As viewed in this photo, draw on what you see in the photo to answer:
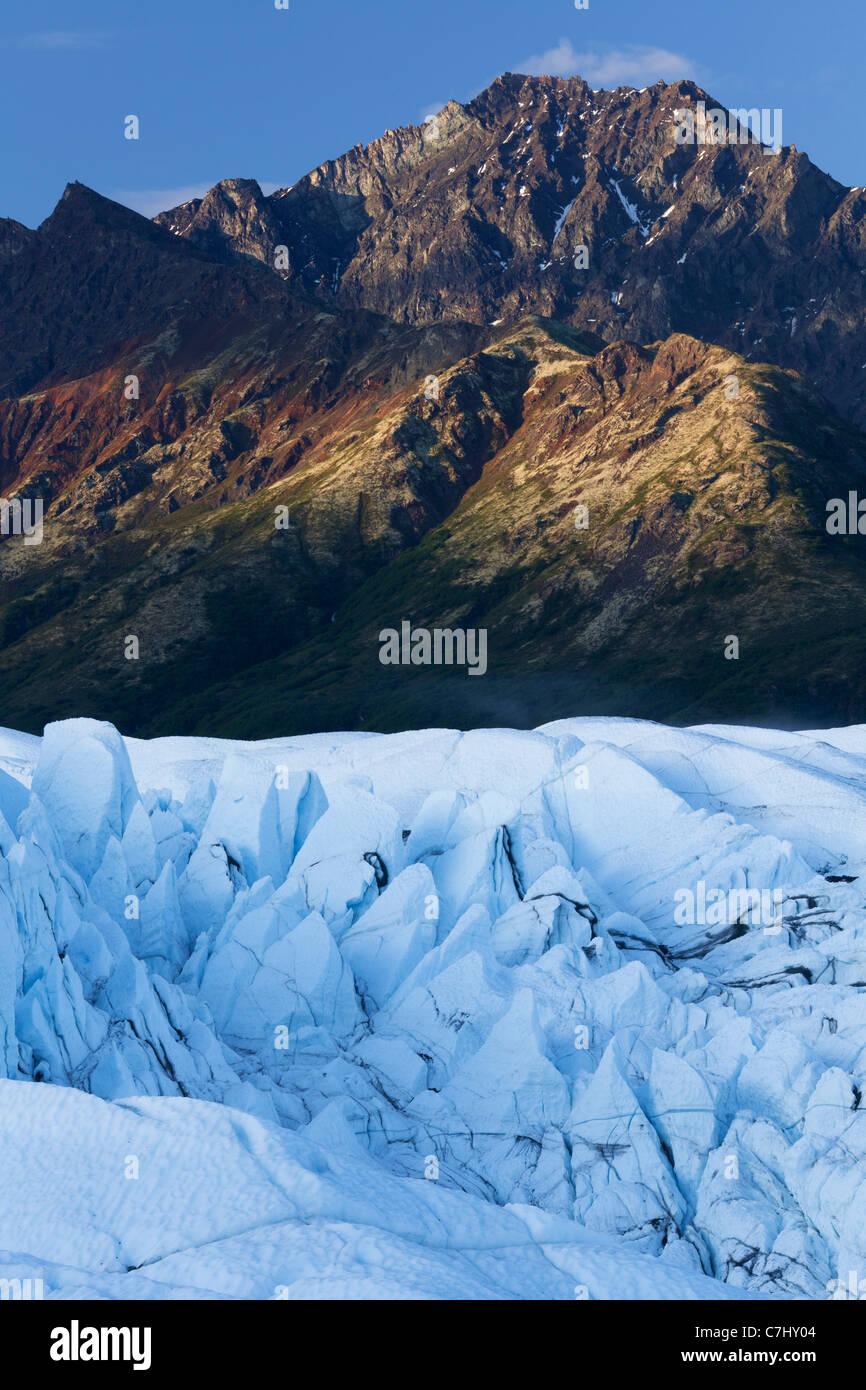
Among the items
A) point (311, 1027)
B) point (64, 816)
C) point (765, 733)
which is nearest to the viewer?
point (311, 1027)

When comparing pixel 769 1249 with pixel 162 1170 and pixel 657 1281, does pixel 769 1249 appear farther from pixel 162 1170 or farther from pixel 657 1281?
pixel 162 1170

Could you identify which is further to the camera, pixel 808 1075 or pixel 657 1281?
pixel 808 1075

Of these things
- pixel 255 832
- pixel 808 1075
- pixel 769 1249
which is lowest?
pixel 769 1249

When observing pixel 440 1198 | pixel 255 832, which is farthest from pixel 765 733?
pixel 440 1198
